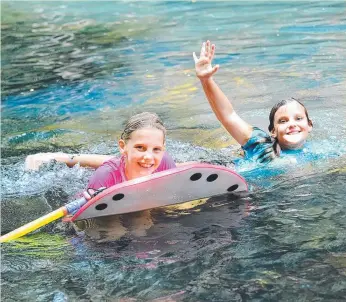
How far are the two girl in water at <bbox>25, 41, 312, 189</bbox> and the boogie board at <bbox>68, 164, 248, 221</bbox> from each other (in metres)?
0.18

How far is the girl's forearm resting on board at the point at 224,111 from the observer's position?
452 centimetres

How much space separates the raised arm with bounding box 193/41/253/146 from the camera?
14.2 ft

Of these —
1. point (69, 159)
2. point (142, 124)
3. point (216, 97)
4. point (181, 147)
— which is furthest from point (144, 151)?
point (181, 147)

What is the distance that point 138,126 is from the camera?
12.8 ft

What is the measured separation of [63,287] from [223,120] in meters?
2.08

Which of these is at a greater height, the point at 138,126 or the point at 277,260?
the point at 138,126

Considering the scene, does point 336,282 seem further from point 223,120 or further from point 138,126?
point 223,120

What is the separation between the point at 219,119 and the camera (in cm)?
471

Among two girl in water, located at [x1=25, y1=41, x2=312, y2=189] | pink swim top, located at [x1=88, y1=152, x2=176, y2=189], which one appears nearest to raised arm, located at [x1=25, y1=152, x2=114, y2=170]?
two girl in water, located at [x1=25, y1=41, x2=312, y2=189]

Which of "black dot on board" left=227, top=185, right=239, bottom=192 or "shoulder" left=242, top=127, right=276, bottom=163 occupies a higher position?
"shoulder" left=242, top=127, right=276, bottom=163

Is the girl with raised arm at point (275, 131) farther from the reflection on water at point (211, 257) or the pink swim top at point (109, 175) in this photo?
the pink swim top at point (109, 175)

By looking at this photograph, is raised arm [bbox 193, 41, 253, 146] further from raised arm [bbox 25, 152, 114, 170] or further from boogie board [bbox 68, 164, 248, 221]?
raised arm [bbox 25, 152, 114, 170]

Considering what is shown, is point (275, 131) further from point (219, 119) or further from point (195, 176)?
point (195, 176)

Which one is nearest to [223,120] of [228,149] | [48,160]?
[228,149]
